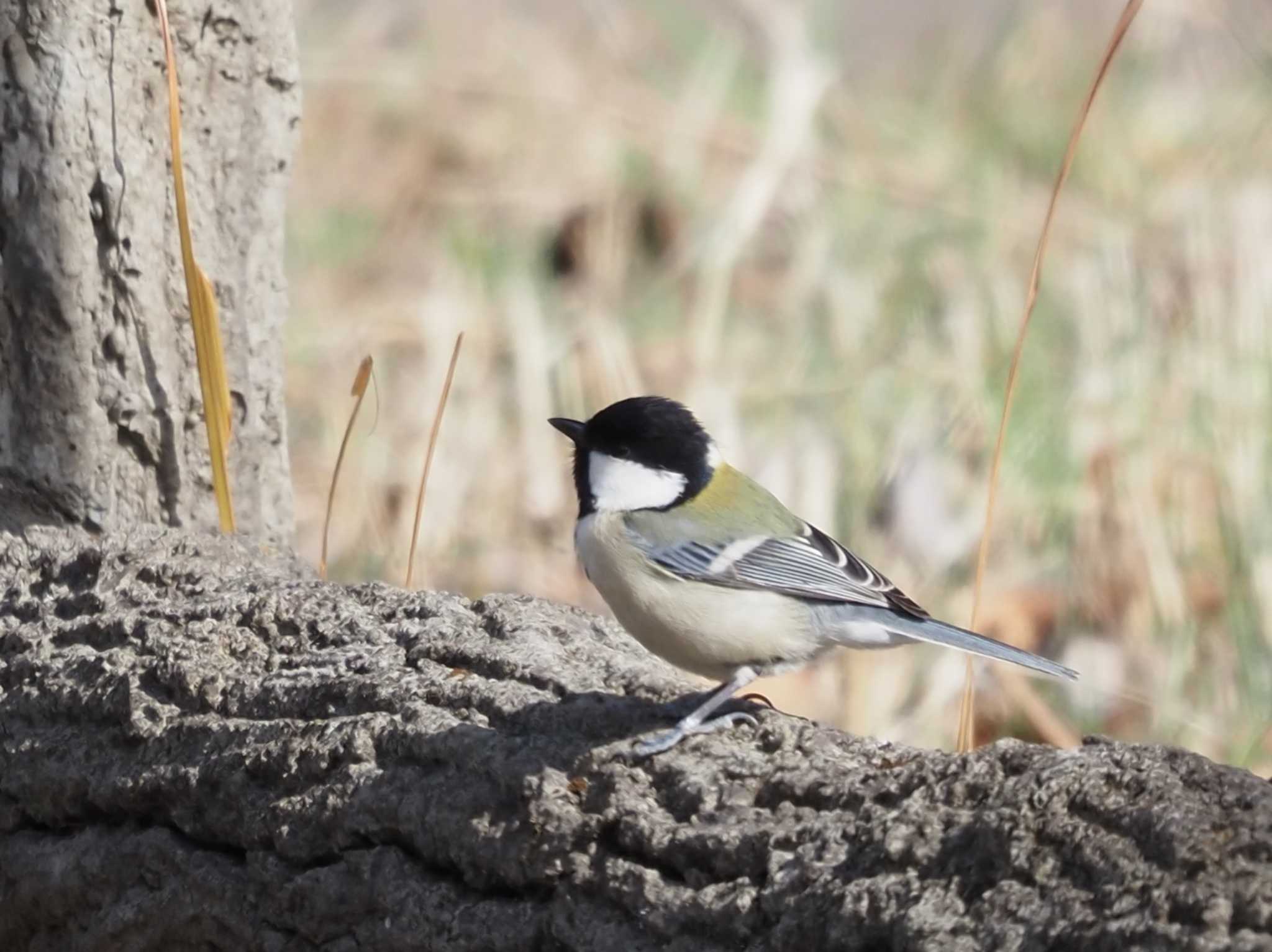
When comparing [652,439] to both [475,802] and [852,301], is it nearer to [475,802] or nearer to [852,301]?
[475,802]

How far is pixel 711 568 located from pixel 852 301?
315 cm

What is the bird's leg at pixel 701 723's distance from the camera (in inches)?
73.9

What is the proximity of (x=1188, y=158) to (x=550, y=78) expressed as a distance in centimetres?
270

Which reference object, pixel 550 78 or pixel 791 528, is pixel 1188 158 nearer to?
pixel 550 78

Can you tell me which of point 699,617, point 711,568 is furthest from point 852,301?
point 699,617

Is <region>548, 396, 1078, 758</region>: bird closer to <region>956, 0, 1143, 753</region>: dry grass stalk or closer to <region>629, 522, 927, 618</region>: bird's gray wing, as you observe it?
<region>629, 522, 927, 618</region>: bird's gray wing

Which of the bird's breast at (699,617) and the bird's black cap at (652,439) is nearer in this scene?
the bird's breast at (699,617)

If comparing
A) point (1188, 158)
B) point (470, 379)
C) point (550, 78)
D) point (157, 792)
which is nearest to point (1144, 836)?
point (157, 792)

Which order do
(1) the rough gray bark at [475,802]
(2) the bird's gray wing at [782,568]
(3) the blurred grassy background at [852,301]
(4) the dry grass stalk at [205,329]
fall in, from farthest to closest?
(3) the blurred grassy background at [852,301], (4) the dry grass stalk at [205,329], (2) the bird's gray wing at [782,568], (1) the rough gray bark at [475,802]

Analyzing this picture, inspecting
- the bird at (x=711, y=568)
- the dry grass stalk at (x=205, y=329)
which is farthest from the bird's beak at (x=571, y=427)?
the dry grass stalk at (x=205, y=329)

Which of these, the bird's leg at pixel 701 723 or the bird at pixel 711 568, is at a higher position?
the bird at pixel 711 568

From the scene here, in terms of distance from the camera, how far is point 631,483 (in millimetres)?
2562

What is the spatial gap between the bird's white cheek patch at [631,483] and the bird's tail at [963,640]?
1.27ft

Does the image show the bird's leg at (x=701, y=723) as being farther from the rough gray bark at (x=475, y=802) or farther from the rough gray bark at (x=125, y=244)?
the rough gray bark at (x=125, y=244)
